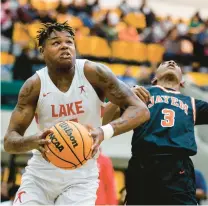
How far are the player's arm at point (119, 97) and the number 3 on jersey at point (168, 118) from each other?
67 centimetres

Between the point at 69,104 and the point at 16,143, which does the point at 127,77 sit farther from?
the point at 16,143

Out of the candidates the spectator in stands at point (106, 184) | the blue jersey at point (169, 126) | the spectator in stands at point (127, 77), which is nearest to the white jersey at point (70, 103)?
the blue jersey at point (169, 126)

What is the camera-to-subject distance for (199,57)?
1481cm

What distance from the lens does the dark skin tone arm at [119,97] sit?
152 inches

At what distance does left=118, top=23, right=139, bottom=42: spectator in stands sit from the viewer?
15.3 meters

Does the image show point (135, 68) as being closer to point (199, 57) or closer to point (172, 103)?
point (199, 57)

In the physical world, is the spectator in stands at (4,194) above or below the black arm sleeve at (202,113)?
below

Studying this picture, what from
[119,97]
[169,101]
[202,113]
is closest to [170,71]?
[169,101]

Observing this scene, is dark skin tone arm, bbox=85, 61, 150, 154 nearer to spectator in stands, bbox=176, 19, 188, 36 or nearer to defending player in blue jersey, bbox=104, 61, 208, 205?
defending player in blue jersey, bbox=104, 61, 208, 205

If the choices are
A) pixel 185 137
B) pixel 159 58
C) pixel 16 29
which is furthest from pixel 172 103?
pixel 159 58

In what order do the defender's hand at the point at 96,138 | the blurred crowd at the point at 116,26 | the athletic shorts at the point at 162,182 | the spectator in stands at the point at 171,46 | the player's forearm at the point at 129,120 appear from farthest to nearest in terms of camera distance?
1. the spectator in stands at the point at 171,46
2. the blurred crowd at the point at 116,26
3. the athletic shorts at the point at 162,182
4. the player's forearm at the point at 129,120
5. the defender's hand at the point at 96,138

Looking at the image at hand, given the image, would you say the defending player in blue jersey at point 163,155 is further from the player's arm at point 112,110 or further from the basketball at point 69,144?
the basketball at point 69,144

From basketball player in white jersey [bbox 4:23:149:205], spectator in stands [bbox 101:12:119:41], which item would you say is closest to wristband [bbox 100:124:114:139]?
basketball player in white jersey [bbox 4:23:149:205]

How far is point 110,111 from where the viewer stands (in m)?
4.70
